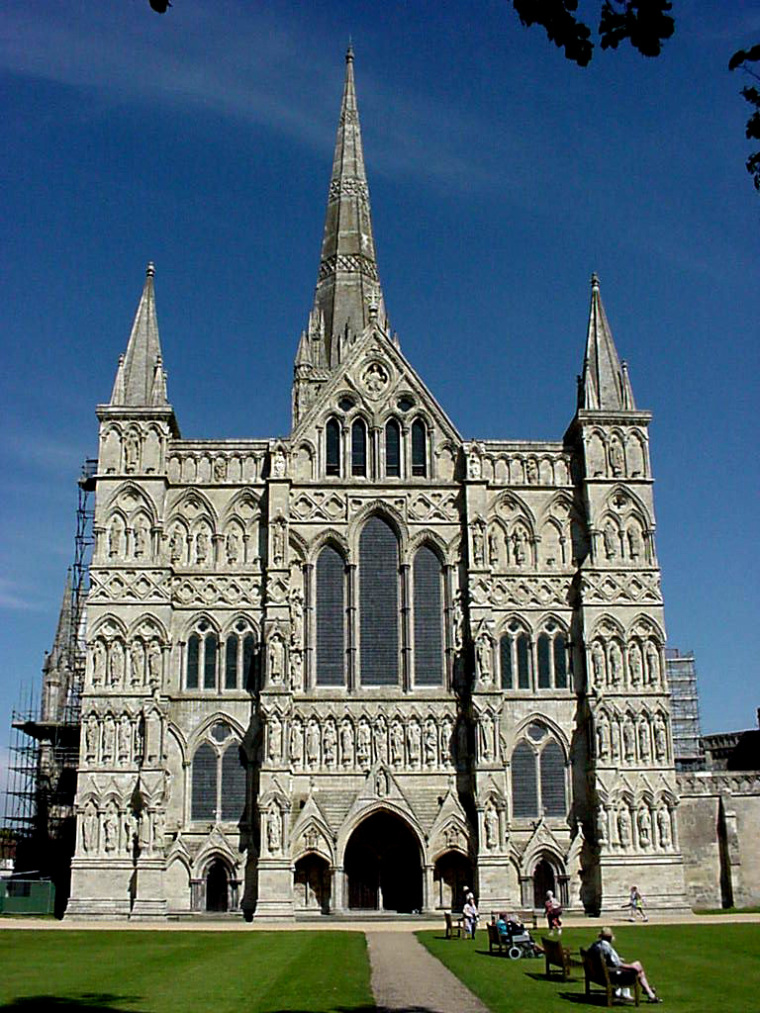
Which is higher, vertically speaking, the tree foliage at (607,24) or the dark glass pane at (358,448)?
the dark glass pane at (358,448)

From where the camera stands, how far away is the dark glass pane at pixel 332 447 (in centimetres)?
4844

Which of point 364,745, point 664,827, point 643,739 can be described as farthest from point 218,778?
point 664,827

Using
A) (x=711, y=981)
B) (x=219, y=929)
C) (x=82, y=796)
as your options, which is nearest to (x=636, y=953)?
(x=711, y=981)

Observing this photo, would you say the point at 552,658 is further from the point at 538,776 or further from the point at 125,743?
the point at 125,743

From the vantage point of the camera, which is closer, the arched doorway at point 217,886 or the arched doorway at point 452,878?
the arched doorway at point 217,886

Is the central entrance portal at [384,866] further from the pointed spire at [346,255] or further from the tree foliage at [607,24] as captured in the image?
the tree foliage at [607,24]

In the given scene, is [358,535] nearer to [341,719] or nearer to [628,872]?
[341,719]

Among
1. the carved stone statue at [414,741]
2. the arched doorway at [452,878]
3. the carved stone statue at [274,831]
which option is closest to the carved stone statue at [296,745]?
the carved stone statue at [274,831]

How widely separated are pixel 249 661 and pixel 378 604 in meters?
5.31

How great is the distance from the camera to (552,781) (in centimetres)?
4531

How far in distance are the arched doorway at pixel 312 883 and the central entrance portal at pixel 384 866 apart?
1071 millimetres

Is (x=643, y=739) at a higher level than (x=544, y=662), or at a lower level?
lower

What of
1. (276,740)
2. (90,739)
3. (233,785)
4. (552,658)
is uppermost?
(552,658)

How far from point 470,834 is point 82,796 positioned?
45.0 feet
